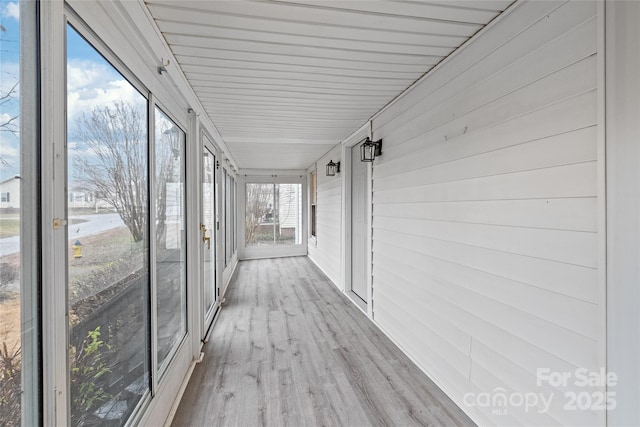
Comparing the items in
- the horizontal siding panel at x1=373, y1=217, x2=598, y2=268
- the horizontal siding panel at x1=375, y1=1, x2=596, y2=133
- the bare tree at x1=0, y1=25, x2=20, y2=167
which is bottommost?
the horizontal siding panel at x1=373, y1=217, x2=598, y2=268

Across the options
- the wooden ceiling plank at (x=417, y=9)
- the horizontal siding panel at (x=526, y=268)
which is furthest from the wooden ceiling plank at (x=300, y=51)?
the horizontal siding panel at (x=526, y=268)

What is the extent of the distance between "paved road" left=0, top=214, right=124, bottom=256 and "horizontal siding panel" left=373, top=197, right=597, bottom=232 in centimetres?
191

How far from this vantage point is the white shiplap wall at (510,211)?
3.99 ft

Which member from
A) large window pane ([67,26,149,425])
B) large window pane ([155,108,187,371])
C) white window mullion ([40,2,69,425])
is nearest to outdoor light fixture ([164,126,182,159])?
large window pane ([155,108,187,371])

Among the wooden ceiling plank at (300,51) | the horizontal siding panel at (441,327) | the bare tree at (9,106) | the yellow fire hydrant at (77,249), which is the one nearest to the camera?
the bare tree at (9,106)

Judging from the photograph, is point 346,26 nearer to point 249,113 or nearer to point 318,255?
point 249,113

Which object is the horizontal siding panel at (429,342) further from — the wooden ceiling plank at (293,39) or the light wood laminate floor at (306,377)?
the wooden ceiling plank at (293,39)

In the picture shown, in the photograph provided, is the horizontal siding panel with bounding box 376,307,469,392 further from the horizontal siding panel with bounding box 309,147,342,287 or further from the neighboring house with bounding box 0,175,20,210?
the neighboring house with bounding box 0,175,20,210

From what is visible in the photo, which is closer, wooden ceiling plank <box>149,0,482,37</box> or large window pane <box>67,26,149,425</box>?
large window pane <box>67,26,149,425</box>

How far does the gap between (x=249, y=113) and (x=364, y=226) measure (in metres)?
2.11

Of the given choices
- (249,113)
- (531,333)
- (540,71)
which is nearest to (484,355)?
(531,333)

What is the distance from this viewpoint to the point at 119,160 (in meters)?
1.34

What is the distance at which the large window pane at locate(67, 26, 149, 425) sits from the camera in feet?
3.35

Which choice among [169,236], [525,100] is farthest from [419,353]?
[169,236]
